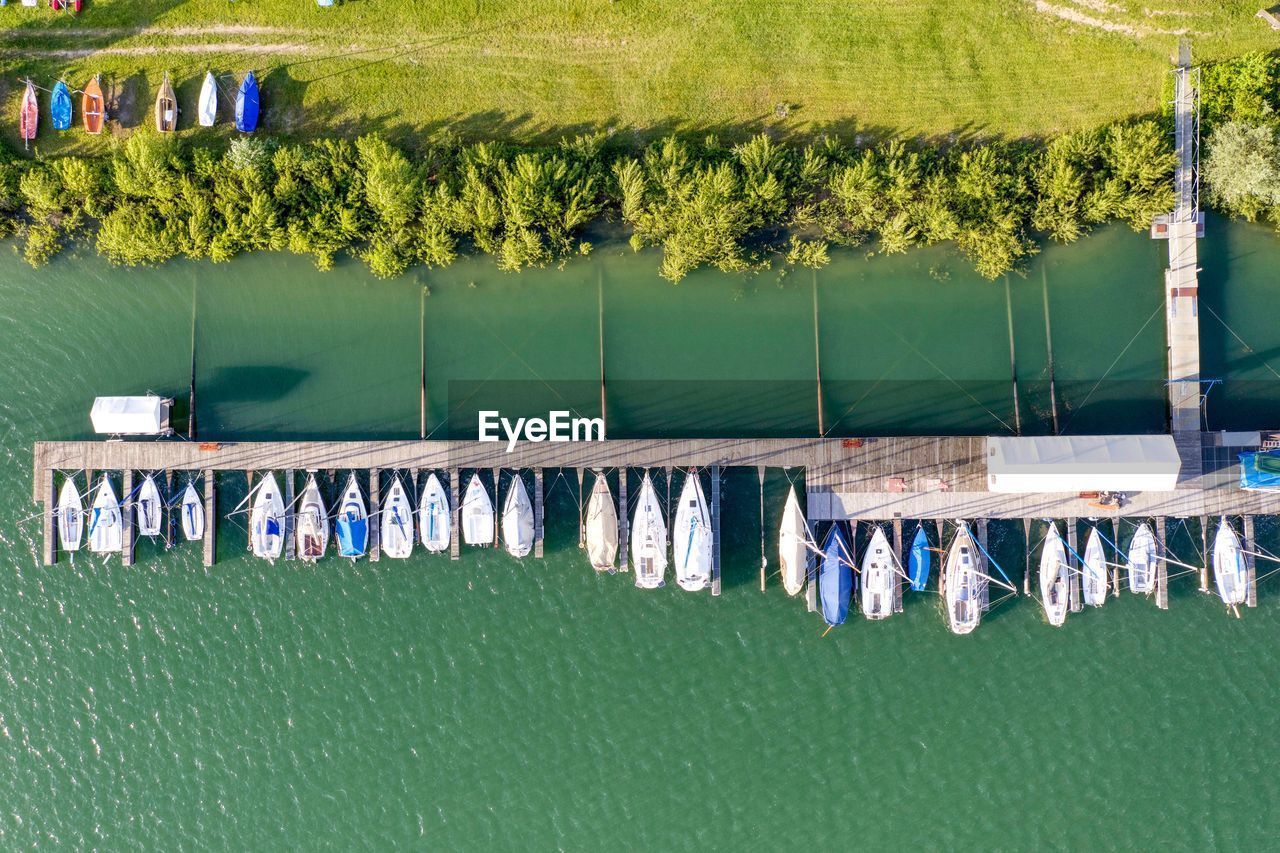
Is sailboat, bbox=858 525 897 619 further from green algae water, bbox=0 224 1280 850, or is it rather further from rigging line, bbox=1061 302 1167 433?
rigging line, bbox=1061 302 1167 433

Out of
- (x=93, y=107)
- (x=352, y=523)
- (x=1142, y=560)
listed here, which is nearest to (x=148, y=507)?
(x=352, y=523)

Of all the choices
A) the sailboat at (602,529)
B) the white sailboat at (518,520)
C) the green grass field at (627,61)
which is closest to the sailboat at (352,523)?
the white sailboat at (518,520)

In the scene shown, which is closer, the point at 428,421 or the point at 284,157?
the point at 284,157

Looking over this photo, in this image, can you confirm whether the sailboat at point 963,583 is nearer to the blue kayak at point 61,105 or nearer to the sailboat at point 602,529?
the sailboat at point 602,529

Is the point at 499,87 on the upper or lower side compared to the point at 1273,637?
upper

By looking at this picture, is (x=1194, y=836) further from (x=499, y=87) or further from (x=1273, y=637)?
(x=499, y=87)

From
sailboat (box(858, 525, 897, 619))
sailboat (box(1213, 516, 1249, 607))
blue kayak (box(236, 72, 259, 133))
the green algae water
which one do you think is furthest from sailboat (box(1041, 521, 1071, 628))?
blue kayak (box(236, 72, 259, 133))

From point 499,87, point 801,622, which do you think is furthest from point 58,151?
point 801,622

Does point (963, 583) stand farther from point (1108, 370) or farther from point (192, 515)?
point (192, 515)
